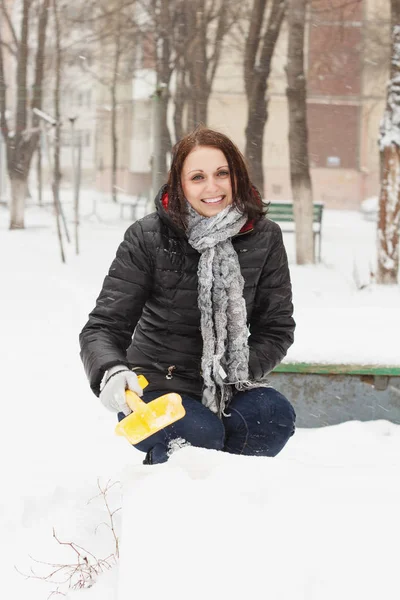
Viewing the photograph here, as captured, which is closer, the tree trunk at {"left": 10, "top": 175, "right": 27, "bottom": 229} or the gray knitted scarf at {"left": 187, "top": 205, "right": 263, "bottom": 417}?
the gray knitted scarf at {"left": 187, "top": 205, "right": 263, "bottom": 417}

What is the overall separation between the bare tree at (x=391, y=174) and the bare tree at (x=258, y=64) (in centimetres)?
321

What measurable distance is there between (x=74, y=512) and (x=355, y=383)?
6.74 feet

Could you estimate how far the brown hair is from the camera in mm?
3105

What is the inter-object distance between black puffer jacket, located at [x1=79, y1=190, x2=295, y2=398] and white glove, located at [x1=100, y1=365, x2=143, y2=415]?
0.88ft

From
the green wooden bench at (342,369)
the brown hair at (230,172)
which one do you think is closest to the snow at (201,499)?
the green wooden bench at (342,369)

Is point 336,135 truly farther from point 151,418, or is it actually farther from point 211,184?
point 151,418

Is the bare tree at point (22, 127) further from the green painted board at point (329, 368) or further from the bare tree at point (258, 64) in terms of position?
the green painted board at point (329, 368)

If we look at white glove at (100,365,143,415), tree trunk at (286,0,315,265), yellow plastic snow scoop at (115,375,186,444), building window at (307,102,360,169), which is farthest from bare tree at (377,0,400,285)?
building window at (307,102,360,169)

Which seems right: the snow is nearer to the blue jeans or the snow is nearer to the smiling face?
the blue jeans

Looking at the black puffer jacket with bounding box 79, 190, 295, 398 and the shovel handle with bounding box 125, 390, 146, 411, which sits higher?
the black puffer jacket with bounding box 79, 190, 295, 398

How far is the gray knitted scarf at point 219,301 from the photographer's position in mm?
3084

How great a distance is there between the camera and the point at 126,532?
230 centimetres

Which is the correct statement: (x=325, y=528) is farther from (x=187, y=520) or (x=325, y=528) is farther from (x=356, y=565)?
(x=187, y=520)

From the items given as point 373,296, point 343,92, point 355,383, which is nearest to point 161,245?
point 355,383
